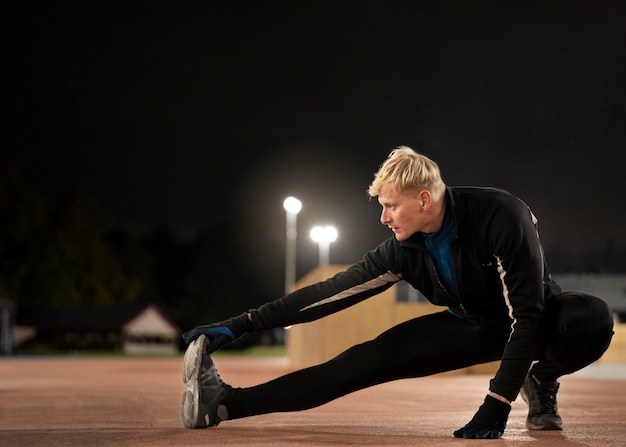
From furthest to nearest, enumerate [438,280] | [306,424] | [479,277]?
[306,424] < [438,280] < [479,277]

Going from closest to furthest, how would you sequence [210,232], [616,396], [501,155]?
[616,396] < [501,155] < [210,232]

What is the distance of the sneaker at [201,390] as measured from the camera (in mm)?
4355

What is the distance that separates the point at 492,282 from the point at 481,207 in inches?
13.8

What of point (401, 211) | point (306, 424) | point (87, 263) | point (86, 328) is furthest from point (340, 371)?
point (86, 328)

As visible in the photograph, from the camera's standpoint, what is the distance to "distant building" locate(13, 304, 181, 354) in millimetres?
64188

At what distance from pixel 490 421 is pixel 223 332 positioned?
1.32 meters

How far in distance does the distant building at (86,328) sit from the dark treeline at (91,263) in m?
1.91

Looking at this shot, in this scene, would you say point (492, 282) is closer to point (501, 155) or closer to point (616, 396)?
point (616, 396)

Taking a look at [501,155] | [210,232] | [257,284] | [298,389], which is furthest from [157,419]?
[210,232]

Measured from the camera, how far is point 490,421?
396 cm

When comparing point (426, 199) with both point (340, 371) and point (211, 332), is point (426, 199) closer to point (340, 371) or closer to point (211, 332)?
point (340, 371)

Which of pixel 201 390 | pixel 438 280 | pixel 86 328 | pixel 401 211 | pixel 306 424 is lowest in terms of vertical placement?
pixel 306 424

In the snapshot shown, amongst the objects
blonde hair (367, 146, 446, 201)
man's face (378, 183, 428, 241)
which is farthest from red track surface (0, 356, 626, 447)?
blonde hair (367, 146, 446, 201)

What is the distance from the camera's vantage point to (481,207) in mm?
4109
